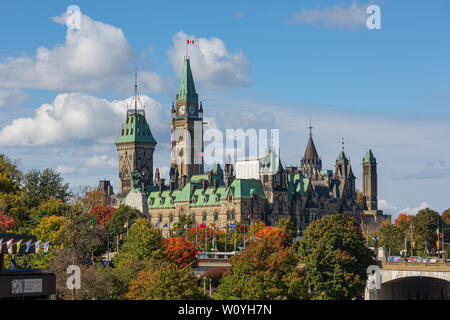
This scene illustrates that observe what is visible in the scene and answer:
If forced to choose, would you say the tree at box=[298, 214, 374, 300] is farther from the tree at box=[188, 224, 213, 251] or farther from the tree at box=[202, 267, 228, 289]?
the tree at box=[188, 224, 213, 251]

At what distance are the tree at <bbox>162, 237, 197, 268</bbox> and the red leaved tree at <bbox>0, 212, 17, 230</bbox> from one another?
22.4m

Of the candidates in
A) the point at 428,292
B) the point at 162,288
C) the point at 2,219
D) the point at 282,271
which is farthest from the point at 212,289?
the point at 428,292

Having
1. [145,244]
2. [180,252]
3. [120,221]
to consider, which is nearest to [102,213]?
[120,221]

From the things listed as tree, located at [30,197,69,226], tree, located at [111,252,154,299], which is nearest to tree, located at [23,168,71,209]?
tree, located at [30,197,69,226]

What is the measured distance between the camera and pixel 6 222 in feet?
380

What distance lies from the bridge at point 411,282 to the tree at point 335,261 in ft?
24.3

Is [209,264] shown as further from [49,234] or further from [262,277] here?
[262,277]

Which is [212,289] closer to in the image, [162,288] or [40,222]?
[162,288]

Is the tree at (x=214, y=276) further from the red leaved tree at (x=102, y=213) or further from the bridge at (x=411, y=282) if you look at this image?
the red leaved tree at (x=102, y=213)

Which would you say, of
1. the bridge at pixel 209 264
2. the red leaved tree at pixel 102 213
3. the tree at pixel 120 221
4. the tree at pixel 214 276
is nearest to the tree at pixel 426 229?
the bridge at pixel 209 264

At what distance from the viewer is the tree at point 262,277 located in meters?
94.6

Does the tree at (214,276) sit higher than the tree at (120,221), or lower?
lower

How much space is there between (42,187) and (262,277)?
194 ft

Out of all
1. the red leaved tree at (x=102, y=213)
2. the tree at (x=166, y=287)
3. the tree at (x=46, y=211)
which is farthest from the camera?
the red leaved tree at (x=102, y=213)
